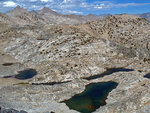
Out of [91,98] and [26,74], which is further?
[26,74]

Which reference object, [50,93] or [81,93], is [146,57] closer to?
[81,93]

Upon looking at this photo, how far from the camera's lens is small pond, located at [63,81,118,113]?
3090 inches

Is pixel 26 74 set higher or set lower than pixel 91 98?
higher

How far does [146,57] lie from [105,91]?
215 feet

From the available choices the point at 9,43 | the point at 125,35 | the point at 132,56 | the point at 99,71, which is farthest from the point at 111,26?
the point at 9,43

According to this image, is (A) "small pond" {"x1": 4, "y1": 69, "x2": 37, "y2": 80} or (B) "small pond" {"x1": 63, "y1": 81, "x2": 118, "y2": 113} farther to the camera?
(A) "small pond" {"x1": 4, "y1": 69, "x2": 37, "y2": 80}

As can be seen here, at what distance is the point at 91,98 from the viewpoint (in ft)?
283

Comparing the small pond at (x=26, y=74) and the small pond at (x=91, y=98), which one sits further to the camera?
the small pond at (x=26, y=74)

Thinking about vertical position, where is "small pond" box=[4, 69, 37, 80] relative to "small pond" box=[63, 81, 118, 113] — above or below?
above

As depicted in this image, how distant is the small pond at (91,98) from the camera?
78481mm

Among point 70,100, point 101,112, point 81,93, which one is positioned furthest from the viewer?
point 81,93

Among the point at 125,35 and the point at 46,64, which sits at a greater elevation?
the point at 125,35

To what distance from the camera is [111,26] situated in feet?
612

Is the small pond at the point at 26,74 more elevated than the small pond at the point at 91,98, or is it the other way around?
the small pond at the point at 26,74
